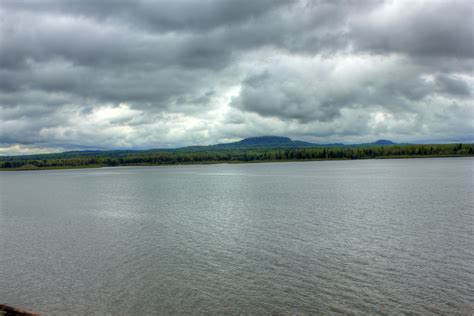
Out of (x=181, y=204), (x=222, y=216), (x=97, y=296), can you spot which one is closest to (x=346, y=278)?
(x=97, y=296)

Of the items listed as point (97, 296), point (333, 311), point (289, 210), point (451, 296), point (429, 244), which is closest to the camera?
point (333, 311)

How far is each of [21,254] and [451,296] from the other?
32.5 metres

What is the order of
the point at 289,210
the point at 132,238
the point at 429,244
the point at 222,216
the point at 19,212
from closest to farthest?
the point at 429,244 < the point at 132,238 < the point at 222,216 < the point at 289,210 < the point at 19,212

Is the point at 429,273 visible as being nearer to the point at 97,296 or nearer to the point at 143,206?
the point at 97,296

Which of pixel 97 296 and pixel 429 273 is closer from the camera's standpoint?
pixel 97 296

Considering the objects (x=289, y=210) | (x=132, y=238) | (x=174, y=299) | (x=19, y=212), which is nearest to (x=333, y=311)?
(x=174, y=299)

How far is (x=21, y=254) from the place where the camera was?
A: 3197cm

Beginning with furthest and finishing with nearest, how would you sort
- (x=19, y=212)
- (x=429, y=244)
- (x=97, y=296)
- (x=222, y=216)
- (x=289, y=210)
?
(x=19, y=212), (x=289, y=210), (x=222, y=216), (x=429, y=244), (x=97, y=296)

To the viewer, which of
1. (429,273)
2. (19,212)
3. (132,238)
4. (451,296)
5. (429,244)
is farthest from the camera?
(19,212)

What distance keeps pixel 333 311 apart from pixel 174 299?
8.62 meters

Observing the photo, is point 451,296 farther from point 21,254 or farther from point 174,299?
point 21,254

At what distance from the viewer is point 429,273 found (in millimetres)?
23141

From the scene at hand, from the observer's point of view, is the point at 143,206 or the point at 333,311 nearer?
the point at 333,311

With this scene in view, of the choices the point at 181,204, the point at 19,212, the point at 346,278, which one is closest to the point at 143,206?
the point at 181,204
